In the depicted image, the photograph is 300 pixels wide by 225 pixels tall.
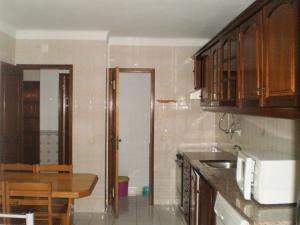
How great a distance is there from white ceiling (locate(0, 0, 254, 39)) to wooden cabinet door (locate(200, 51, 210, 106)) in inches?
16.1

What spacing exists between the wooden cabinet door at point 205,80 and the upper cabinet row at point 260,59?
0.36 m

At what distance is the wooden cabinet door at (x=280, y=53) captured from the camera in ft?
4.95

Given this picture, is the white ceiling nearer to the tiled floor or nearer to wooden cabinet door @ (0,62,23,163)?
wooden cabinet door @ (0,62,23,163)

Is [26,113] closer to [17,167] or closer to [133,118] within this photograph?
[133,118]

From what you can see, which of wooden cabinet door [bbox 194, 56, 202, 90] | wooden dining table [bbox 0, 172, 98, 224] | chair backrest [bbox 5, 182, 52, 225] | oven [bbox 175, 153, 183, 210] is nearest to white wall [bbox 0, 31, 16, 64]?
wooden dining table [bbox 0, 172, 98, 224]

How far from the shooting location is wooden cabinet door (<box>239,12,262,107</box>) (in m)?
1.94

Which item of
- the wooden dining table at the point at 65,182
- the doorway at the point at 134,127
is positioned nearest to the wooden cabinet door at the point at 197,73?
the doorway at the point at 134,127

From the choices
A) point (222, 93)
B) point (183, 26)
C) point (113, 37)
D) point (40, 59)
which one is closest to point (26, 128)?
point (40, 59)

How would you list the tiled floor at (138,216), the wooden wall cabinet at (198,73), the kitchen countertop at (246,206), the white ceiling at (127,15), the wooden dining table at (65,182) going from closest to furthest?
the kitchen countertop at (246,206), the wooden dining table at (65,182), the white ceiling at (127,15), the tiled floor at (138,216), the wooden wall cabinet at (198,73)

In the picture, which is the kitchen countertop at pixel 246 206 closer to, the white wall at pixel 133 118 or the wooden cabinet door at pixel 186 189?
the wooden cabinet door at pixel 186 189

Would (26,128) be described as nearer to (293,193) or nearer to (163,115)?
(163,115)

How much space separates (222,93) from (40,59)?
8.32 feet

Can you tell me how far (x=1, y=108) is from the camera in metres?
3.38

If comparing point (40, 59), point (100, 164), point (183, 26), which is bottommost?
point (100, 164)
